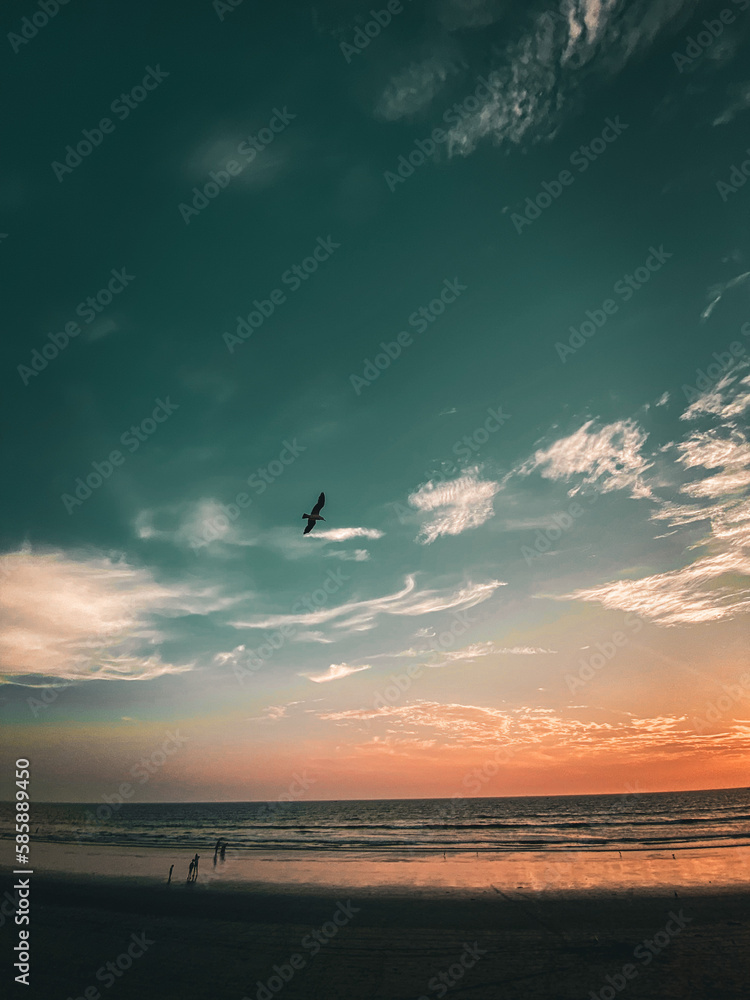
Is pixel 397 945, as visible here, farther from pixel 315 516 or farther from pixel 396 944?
pixel 315 516

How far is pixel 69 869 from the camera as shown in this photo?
3019 centimetres

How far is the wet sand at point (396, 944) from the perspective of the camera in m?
13.1

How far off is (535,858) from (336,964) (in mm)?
22125

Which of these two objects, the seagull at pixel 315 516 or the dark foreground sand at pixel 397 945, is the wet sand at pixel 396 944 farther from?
the seagull at pixel 315 516

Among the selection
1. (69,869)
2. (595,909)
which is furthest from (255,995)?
(69,869)

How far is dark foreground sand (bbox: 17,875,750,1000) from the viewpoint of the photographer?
13016mm

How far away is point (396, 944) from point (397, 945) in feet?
0.31

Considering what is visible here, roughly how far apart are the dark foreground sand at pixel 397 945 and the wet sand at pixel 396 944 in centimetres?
7

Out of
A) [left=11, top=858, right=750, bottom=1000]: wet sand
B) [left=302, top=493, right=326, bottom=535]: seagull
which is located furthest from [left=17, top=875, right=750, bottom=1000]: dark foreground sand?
[left=302, top=493, right=326, bottom=535]: seagull

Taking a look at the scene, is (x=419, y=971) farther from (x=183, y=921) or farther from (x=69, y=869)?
(x=69, y=869)

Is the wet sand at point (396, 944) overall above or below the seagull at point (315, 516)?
below

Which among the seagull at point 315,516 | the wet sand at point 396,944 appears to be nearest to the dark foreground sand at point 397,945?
the wet sand at point 396,944

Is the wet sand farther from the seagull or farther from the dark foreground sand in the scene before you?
the seagull

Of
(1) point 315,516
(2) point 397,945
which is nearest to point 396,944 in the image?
(2) point 397,945
